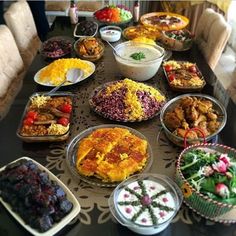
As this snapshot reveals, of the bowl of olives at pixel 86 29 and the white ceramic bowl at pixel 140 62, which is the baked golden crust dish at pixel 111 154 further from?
the bowl of olives at pixel 86 29

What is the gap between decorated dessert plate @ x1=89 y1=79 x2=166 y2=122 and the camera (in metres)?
1.45

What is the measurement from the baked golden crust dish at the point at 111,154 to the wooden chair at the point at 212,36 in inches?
42.5

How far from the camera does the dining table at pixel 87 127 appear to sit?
3.29ft

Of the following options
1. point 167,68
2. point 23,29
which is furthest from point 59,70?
point 23,29

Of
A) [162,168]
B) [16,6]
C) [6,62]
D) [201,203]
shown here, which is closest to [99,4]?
[16,6]

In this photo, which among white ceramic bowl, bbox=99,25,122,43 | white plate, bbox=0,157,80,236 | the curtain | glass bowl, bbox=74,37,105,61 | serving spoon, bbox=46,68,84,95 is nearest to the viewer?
white plate, bbox=0,157,80,236

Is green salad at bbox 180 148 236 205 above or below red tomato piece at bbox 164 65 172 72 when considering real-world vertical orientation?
above

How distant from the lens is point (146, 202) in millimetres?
998

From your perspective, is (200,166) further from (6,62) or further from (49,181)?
(6,62)

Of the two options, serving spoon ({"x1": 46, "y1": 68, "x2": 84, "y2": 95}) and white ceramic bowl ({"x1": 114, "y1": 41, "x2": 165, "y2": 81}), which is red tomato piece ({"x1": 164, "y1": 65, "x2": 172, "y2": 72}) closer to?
white ceramic bowl ({"x1": 114, "y1": 41, "x2": 165, "y2": 81})

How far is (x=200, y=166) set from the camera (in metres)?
1.09

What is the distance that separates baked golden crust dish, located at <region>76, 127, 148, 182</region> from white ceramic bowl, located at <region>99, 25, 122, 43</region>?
1.07 meters

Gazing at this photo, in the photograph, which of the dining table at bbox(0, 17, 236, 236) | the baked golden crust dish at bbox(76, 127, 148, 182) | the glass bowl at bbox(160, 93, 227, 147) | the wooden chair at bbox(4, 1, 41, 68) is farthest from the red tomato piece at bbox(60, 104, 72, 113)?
the wooden chair at bbox(4, 1, 41, 68)

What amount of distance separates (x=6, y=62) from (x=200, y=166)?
4.79 feet
